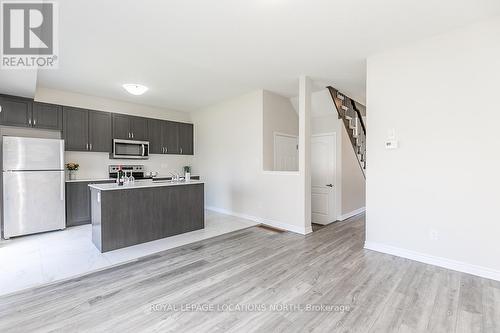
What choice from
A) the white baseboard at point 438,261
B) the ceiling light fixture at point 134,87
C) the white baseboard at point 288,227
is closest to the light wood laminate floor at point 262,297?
the white baseboard at point 438,261

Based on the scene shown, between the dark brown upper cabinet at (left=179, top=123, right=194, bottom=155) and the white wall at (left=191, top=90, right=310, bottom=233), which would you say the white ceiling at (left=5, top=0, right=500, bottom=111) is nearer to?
the white wall at (left=191, top=90, right=310, bottom=233)

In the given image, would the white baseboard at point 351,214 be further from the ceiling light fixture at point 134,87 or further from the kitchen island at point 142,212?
the ceiling light fixture at point 134,87

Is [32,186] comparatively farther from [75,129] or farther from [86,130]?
[86,130]

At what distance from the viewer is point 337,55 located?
11.1 ft

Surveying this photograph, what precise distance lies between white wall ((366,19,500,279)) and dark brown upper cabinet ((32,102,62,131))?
5806 mm

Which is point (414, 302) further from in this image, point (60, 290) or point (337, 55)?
point (60, 290)

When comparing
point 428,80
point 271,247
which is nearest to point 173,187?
point 271,247

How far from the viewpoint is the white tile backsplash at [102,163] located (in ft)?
16.9

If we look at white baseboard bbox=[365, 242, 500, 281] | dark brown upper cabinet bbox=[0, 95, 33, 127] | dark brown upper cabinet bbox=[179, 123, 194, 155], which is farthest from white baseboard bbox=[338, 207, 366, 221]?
dark brown upper cabinet bbox=[0, 95, 33, 127]

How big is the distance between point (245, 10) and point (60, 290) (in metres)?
3.41

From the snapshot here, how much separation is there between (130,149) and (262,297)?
192 inches

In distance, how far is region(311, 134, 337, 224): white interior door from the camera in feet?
16.8

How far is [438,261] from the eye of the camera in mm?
2861

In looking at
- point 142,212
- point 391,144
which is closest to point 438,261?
point 391,144
